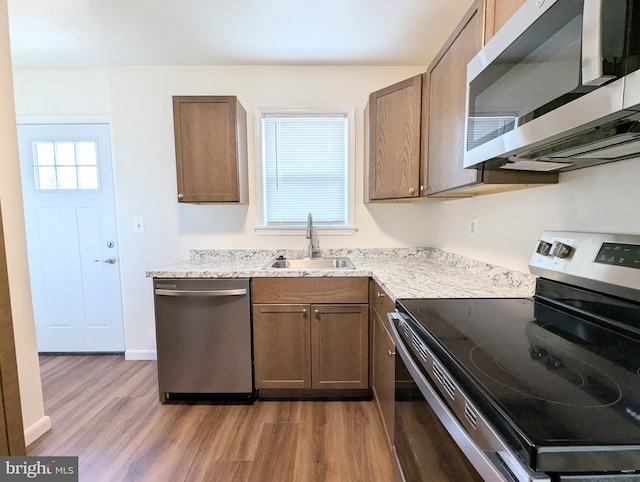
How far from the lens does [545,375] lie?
63cm

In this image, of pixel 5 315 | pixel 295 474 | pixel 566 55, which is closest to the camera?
pixel 566 55

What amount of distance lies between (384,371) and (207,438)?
1.07 metres

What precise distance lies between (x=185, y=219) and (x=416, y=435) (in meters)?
2.28

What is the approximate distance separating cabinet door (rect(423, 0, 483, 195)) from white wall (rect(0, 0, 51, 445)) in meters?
2.25

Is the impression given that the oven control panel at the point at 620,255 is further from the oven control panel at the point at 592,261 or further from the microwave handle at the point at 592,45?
the microwave handle at the point at 592,45

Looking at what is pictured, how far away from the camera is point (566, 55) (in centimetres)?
68

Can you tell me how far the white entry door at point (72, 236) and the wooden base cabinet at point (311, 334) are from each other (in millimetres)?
1616

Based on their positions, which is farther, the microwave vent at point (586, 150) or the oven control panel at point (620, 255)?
the oven control panel at point (620, 255)

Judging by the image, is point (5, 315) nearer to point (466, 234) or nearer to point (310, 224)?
point (310, 224)

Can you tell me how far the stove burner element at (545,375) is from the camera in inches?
21.7

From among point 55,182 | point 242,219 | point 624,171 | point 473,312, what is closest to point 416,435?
point 473,312

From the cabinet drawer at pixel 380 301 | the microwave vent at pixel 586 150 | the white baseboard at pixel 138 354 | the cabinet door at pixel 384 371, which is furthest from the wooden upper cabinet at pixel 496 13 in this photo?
the white baseboard at pixel 138 354

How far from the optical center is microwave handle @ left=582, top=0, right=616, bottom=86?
55 centimetres

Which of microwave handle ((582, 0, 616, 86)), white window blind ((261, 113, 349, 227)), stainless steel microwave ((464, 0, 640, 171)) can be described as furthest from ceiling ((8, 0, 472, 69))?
microwave handle ((582, 0, 616, 86))
